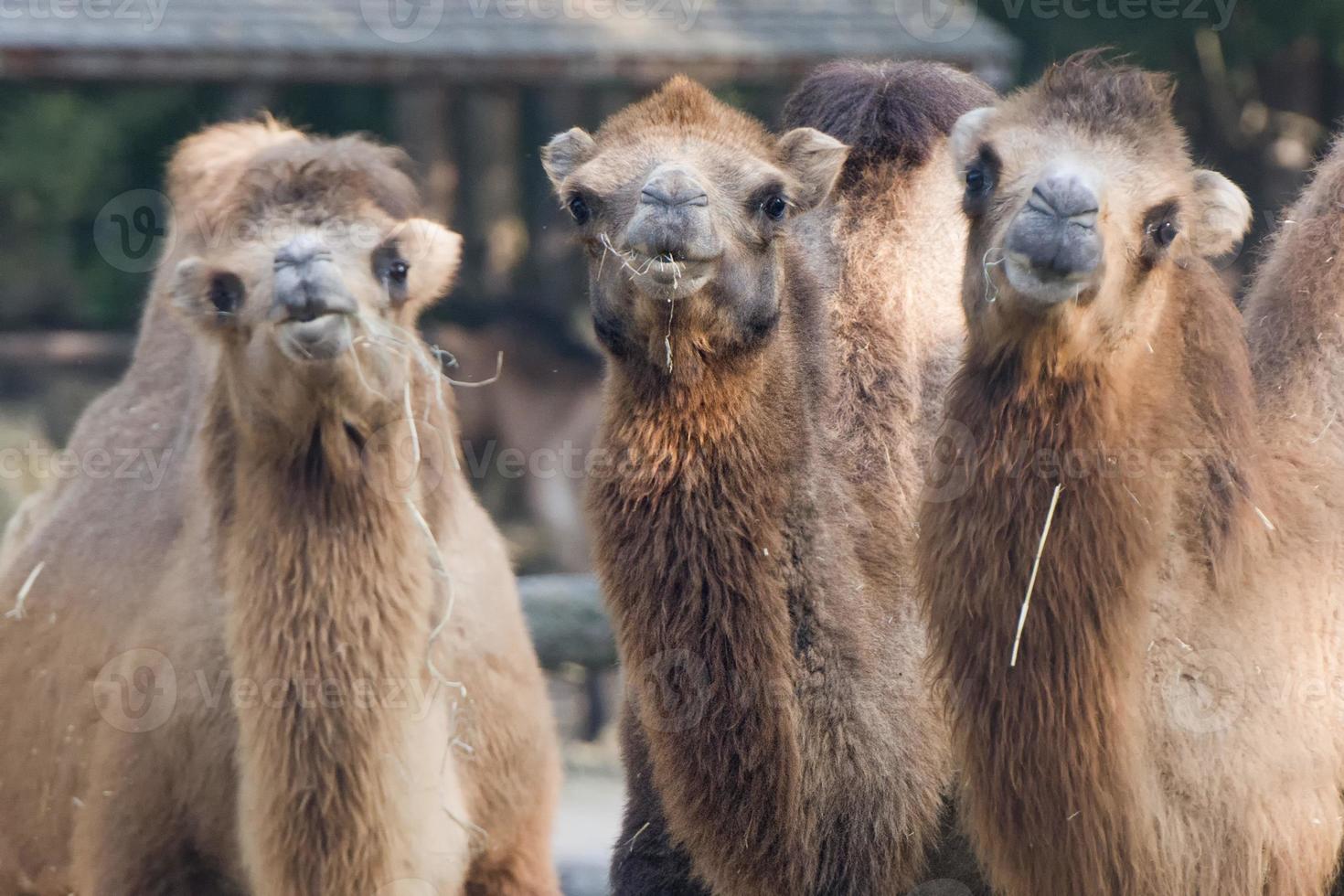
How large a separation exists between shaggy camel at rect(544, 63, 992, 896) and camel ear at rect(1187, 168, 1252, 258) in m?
0.82

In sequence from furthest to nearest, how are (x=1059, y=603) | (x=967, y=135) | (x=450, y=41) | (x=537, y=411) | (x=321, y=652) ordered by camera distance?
(x=537, y=411) → (x=450, y=41) → (x=321, y=652) → (x=967, y=135) → (x=1059, y=603)

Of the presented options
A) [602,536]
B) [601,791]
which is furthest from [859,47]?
[602,536]

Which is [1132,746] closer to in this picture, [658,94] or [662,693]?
[662,693]

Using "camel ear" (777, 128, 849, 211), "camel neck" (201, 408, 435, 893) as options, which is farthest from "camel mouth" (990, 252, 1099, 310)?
"camel neck" (201, 408, 435, 893)

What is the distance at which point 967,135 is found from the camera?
3342 mm

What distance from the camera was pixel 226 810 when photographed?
3.88m

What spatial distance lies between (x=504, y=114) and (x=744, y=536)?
10.3 m

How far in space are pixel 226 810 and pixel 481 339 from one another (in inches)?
319

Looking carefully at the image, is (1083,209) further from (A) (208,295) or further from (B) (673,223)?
(A) (208,295)

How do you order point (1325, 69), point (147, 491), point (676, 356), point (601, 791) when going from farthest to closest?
point (1325, 69), point (601, 791), point (147, 491), point (676, 356)

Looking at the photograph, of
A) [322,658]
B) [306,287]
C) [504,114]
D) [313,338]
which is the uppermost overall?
[306,287]

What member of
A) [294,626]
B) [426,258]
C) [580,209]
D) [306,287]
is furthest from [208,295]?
[580,209]

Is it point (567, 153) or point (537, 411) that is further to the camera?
point (537, 411)

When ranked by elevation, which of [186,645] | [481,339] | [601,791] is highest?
[186,645]
